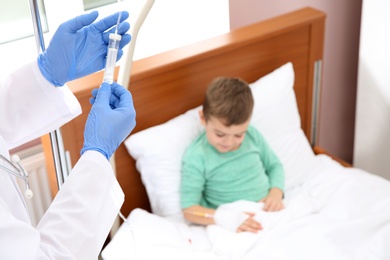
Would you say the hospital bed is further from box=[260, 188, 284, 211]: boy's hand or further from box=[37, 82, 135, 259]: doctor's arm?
Answer: box=[37, 82, 135, 259]: doctor's arm

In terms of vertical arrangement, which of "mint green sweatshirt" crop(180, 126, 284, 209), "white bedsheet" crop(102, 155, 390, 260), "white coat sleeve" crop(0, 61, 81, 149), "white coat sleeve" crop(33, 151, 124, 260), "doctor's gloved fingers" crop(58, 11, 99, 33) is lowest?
"white bedsheet" crop(102, 155, 390, 260)

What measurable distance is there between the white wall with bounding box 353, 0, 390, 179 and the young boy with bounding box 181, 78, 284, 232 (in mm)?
590

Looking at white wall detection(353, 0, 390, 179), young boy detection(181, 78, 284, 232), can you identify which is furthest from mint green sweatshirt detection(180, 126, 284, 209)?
white wall detection(353, 0, 390, 179)

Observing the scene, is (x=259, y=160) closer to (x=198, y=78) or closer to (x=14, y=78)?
(x=198, y=78)

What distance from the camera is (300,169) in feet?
7.13

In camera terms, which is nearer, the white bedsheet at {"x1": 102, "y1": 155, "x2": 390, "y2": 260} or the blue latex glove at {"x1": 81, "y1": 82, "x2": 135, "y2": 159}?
the blue latex glove at {"x1": 81, "y1": 82, "x2": 135, "y2": 159}

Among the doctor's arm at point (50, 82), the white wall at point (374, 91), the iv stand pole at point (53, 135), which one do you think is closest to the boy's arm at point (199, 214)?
the iv stand pole at point (53, 135)

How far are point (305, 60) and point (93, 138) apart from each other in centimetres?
126

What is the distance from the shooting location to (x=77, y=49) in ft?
4.72

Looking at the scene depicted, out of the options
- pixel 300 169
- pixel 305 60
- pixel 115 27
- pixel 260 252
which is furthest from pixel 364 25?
pixel 115 27

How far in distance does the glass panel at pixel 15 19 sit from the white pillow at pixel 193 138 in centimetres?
49

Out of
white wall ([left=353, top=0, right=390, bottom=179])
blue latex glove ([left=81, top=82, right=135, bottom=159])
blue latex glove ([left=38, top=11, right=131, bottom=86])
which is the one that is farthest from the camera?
white wall ([left=353, top=0, right=390, bottom=179])

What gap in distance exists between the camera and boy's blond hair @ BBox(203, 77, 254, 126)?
1852 mm

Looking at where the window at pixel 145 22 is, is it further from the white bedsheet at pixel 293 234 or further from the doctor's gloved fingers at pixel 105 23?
the white bedsheet at pixel 293 234
